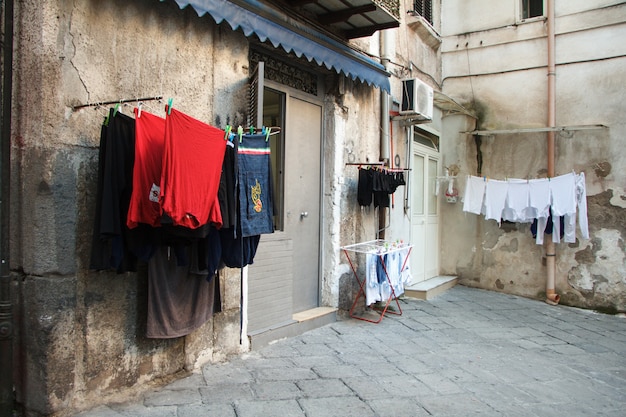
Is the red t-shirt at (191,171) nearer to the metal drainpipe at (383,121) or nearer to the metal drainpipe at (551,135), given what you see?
the metal drainpipe at (383,121)

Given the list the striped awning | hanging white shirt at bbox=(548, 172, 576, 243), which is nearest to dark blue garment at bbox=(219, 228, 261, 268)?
the striped awning

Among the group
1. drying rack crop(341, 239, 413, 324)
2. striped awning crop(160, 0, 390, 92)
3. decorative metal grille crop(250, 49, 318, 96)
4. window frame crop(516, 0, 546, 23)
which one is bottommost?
drying rack crop(341, 239, 413, 324)

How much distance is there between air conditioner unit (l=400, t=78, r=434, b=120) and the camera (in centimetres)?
Answer: 726

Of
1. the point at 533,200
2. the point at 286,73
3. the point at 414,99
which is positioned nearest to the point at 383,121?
the point at 414,99

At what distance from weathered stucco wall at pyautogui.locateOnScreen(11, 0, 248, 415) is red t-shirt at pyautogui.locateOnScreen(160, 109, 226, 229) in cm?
69

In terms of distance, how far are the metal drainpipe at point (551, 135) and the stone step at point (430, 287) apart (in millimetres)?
1669

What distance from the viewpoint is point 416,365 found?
185 inches

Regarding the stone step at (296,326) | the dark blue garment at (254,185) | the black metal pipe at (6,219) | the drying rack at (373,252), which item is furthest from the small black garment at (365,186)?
the black metal pipe at (6,219)

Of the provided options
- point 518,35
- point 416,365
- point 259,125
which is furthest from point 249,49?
point 518,35

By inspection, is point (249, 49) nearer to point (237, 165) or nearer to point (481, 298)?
point (237, 165)

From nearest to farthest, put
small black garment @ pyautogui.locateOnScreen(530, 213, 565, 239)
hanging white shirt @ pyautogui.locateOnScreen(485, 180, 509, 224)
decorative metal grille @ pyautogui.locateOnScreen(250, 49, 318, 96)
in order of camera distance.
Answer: decorative metal grille @ pyautogui.locateOnScreen(250, 49, 318, 96), small black garment @ pyautogui.locateOnScreen(530, 213, 565, 239), hanging white shirt @ pyautogui.locateOnScreen(485, 180, 509, 224)

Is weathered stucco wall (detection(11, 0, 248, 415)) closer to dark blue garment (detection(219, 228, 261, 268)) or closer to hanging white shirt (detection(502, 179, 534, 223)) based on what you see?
dark blue garment (detection(219, 228, 261, 268))

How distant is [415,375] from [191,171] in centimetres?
281

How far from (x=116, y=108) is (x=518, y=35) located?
25.8ft
